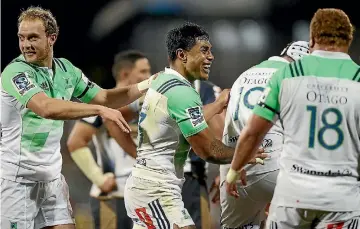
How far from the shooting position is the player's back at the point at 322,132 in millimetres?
5043

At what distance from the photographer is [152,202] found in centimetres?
590

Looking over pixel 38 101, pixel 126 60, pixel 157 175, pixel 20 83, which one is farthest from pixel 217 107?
pixel 126 60

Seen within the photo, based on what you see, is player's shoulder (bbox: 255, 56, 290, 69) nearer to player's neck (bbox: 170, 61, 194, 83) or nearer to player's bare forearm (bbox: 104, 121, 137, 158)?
player's neck (bbox: 170, 61, 194, 83)

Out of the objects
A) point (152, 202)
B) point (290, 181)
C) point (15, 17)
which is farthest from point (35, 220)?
point (15, 17)

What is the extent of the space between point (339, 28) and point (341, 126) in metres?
0.61

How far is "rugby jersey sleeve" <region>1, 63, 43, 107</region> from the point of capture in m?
5.96

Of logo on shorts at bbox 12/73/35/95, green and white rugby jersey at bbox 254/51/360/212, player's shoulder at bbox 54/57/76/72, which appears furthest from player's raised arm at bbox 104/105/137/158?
green and white rugby jersey at bbox 254/51/360/212

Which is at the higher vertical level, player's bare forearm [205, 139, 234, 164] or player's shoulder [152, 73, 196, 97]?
player's shoulder [152, 73, 196, 97]

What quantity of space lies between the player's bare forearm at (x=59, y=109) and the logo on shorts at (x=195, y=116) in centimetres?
67

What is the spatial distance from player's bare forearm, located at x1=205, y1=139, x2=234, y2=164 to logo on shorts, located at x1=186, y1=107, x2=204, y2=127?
199 mm

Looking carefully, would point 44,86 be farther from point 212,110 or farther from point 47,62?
point 212,110

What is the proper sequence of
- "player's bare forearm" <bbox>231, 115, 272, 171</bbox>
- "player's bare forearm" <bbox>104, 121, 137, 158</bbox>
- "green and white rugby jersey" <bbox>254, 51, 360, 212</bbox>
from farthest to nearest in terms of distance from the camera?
1. "player's bare forearm" <bbox>104, 121, 137, 158</bbox>
2. "player's bare forearm" <bbox>231, 115, 272, 171</bbox>
3. "green and white rugby jersey" <bbox>254, 51, 360, 212</bbox>

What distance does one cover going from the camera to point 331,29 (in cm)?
513

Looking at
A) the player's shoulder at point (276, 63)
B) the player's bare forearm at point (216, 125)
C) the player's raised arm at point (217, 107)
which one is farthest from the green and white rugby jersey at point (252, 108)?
the player's bare forearm at point (216, 125)
